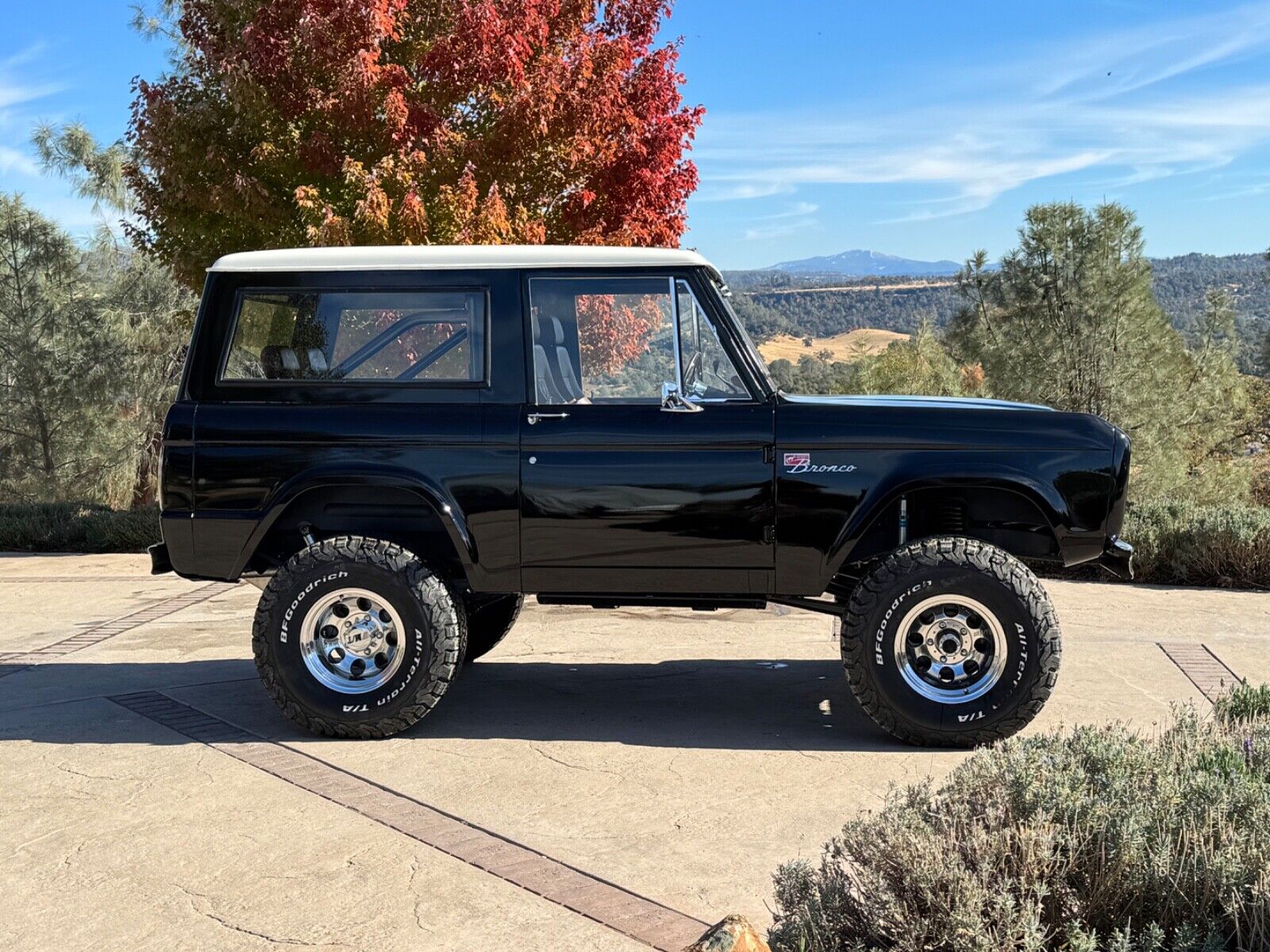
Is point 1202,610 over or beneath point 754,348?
beneath

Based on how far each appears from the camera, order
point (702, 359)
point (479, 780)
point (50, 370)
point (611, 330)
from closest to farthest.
A: point (479, 780)
point (702, 359)
point (611, 330)
point (50, 370)

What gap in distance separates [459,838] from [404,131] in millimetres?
8768

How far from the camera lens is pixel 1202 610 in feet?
28.7

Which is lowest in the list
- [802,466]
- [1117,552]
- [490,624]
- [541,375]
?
[490,624]

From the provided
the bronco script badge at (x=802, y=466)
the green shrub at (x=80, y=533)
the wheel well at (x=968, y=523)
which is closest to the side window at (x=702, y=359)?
the bronco script badge at (x=802, y=466)

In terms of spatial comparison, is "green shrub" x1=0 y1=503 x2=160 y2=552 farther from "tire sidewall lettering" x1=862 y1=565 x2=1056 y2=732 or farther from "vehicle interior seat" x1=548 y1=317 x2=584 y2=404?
"tire sidewall lettering" x1=862 y1=565 x2=1056 y2=732

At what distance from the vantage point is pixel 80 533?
13.4 m

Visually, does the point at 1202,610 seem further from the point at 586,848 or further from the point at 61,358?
the point at 61,358

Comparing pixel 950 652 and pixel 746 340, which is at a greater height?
pixel 746 340

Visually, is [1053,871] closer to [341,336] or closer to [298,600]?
[298,600]

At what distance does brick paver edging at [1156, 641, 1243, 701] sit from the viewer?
6.44 meters

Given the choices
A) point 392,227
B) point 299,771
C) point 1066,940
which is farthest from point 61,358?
point 1066,940

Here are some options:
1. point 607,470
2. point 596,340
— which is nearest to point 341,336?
point 596,340

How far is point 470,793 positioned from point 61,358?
20312 millimetres
